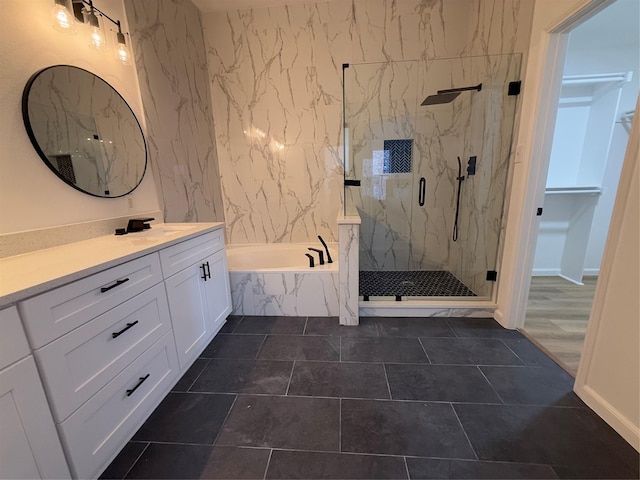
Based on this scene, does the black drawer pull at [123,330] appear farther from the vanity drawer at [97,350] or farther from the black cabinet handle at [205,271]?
the black cabinet handle at [205,271]

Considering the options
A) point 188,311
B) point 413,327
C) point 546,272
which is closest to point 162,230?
point 188,311

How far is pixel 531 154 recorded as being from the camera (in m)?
1.77

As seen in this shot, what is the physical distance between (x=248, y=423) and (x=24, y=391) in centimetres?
90

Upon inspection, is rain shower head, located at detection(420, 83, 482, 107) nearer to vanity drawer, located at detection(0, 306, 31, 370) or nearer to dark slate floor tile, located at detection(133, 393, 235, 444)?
dark slate floor tile, located at detection(133, 393, 235, 444)

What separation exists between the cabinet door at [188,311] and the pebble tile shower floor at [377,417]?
0.15 metres

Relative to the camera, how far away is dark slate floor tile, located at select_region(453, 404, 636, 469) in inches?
44.2

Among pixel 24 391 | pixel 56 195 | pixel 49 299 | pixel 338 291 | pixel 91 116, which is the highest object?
pixel 91 116

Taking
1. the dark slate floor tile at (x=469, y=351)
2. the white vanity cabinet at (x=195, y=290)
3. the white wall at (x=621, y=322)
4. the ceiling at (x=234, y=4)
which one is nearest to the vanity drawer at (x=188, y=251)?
the white vanity cabinet at (x=195, y=290)

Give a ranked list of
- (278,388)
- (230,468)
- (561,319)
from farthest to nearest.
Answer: (561,319) < (278,388) < (230,468)

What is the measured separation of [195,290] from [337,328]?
1.16 metres

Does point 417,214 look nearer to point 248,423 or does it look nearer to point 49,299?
point 248,423

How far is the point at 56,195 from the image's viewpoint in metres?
1.44

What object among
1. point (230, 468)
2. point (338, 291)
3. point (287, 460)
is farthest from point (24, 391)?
point (338, 291)

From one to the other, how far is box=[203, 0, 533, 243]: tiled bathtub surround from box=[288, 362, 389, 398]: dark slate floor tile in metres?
1.83
